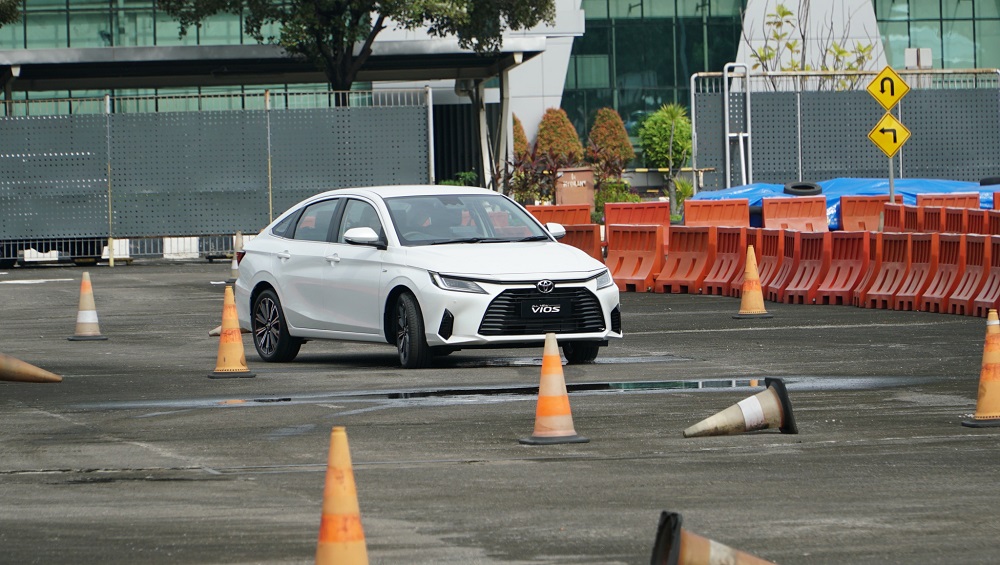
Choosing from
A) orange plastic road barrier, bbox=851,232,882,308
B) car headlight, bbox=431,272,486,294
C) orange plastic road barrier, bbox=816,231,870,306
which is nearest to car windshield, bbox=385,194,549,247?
car headlight, bbox=431,272,486,294

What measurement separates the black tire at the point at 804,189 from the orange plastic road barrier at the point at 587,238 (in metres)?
5.71

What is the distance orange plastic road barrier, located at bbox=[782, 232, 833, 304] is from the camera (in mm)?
21938

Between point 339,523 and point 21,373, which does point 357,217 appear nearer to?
point 21,373

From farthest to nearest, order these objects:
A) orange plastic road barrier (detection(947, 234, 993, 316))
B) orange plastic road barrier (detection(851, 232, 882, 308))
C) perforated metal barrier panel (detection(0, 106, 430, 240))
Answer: perforated metal barrier panel (detection(0, 106, 430, 240)), orange plastic road barrier (detection(851, 232, 882, 308)), orange plastic road barrier (detection(947, 234, 993, 316))

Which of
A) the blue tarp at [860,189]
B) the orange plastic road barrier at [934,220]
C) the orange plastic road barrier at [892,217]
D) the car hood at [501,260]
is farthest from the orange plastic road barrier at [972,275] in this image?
the blue tarp at [860,189]

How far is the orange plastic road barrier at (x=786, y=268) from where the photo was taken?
74.1 ft

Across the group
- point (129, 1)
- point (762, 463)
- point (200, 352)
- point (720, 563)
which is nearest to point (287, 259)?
point (200, 352)

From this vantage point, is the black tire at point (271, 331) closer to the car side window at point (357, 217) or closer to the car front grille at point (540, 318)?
the car side window at point (357, 217)

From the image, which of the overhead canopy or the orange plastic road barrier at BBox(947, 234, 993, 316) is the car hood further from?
the overhead canopy

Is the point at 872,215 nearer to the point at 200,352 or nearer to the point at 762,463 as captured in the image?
the point at 200,352

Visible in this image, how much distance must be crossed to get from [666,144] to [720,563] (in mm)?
56778

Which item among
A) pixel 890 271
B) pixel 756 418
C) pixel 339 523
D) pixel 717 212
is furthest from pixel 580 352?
pixel 717 212

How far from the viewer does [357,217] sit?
15469 mm

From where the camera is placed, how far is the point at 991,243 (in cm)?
1908
